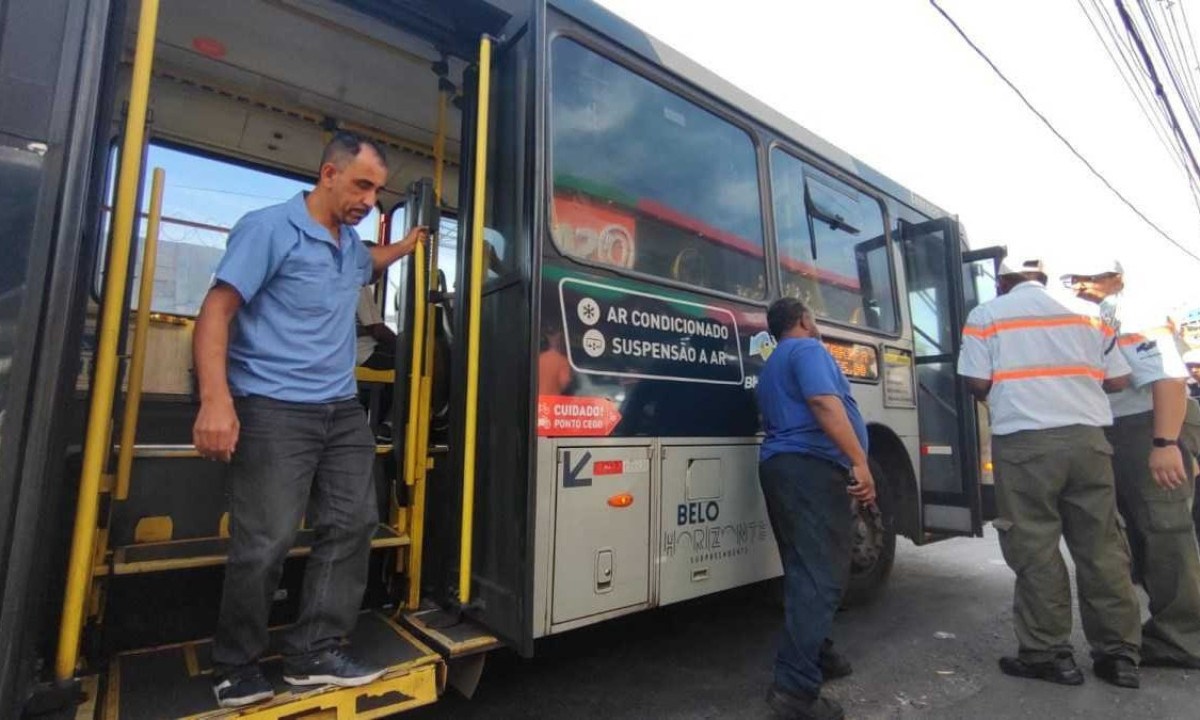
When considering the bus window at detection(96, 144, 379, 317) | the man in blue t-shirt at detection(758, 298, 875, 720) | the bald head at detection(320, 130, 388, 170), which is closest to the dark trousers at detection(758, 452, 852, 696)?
the man in blue t-shirt at detection(758, 298, 875, 720)

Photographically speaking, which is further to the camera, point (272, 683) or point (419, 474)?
point (419, 474)

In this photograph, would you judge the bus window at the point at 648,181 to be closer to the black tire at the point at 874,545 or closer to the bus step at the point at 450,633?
the bus step at the point at 450,633

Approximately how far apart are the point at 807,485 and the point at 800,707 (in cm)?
84

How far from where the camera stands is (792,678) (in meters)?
2.55

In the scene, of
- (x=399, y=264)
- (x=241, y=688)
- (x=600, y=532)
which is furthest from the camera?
(x=399, y=264)

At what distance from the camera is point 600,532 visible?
2.41 metres

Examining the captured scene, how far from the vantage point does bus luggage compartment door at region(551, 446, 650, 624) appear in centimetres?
231

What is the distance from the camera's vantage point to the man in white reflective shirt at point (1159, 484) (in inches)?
125

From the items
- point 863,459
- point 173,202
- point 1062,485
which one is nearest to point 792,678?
point 863,459

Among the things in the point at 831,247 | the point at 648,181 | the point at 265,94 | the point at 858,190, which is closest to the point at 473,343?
the point at 648,181

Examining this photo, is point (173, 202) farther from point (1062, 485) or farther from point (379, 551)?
point (1062, 485)

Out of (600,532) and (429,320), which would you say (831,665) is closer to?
(600,532)

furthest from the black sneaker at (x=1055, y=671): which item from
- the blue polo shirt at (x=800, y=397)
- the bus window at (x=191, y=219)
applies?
the bus window at (x=191, y=219)

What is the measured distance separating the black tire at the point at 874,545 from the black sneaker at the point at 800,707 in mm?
1347
